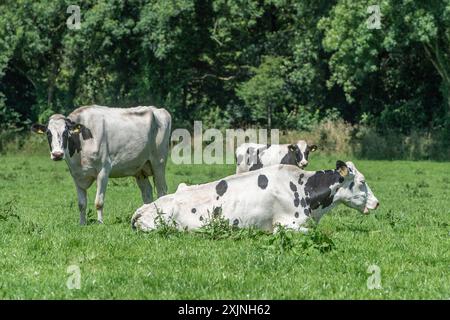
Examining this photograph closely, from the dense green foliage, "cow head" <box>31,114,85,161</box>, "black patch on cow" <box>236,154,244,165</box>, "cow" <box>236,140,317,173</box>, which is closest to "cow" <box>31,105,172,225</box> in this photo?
"cow head" <box>31,114,85,161</box>

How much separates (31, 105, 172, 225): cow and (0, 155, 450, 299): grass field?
814mm

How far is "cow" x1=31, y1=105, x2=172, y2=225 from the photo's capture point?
15055mm

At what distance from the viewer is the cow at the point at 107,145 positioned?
1505 cm

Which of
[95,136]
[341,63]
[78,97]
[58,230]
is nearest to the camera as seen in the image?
[58,230]

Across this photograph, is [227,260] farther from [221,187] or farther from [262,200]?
[221,187]

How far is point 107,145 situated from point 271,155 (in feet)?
21.4

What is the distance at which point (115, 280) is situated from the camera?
9016 mm

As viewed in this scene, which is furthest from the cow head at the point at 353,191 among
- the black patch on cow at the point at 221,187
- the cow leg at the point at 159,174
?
the cow leg at the point at 159,174

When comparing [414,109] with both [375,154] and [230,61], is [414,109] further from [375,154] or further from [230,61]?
[230,61]

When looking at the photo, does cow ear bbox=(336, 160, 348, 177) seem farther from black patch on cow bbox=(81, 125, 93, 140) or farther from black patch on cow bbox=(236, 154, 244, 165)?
black patch on cow bbox=(236, 154, 244, 165)

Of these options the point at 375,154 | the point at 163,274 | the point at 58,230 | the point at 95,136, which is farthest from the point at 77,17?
the point at 163,274

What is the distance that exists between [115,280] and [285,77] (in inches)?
1434

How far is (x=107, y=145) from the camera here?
1579cm

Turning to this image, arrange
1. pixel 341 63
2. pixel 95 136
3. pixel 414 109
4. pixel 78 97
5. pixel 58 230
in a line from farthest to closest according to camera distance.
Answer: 1. pixel 78 97
2. pixel 414 109
3. pixel 341 63
4. pixel 95 136
5. pixel 58 230
